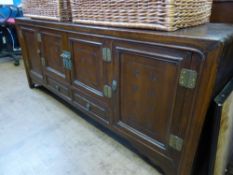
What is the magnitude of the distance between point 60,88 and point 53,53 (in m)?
0.31

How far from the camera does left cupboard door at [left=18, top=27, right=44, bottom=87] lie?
1756 millimetres

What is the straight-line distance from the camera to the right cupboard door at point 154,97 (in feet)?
2.60

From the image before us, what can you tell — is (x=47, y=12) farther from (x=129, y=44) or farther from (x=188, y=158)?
(x=188, y=158)

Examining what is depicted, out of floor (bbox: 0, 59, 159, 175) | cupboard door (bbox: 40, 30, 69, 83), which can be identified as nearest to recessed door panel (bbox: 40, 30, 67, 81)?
cupboard door (bbox: 40, 30, 69, 83)

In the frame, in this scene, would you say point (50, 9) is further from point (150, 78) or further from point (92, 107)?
point (150, 78)

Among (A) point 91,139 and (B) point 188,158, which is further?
(A) point 91,139

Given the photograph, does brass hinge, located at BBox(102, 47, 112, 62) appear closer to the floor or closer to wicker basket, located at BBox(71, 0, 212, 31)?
wicker basket, located at BBox(71, 0, 212, 31)

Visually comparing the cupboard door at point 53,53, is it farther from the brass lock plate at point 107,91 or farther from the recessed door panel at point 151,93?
the recessed door panel at point 151,93

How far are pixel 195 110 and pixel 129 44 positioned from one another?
435mm

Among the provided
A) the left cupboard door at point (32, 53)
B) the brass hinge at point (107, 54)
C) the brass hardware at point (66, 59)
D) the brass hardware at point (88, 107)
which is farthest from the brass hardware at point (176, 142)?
the left cupboard door at point (32, 53)

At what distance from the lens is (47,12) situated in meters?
1.46

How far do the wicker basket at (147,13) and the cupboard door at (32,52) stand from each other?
82 cm

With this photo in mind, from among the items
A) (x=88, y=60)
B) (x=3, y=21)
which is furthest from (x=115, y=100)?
(x=3, y=21)

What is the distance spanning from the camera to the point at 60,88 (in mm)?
1676
